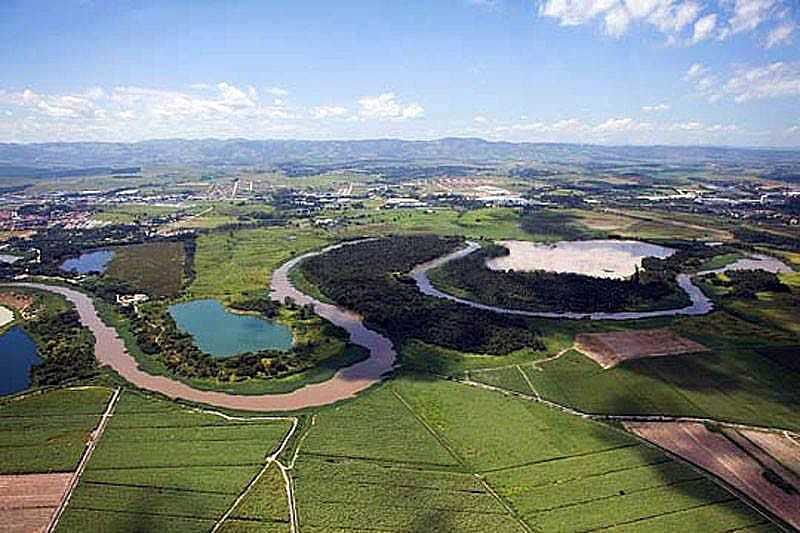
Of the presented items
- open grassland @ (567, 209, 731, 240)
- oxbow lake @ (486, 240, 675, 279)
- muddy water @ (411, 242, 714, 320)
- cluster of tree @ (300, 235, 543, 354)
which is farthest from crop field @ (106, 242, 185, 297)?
open grassland @ (567, 209, 731, 240)

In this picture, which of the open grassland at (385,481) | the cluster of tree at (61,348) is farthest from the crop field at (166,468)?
the cluster of tree at (61,348)

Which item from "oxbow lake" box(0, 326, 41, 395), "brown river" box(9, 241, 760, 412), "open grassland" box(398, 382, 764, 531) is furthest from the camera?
"oxbow lake" box(0, 326, 41, 395)

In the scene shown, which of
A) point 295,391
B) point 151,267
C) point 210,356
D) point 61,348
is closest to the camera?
point 295,391

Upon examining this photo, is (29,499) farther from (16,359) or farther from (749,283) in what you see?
(749,283)

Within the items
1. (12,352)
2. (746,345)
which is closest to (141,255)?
(12,352)

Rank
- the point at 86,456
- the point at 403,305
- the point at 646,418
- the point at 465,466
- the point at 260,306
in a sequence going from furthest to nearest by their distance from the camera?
the point at 260,306, the point at 403,305, the point at 646,418, the point at 86,456, the point at 465,466

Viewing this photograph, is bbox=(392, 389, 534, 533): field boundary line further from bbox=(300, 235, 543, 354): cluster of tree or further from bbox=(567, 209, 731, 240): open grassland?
bbox=(567, 209, 731, 240): open grassland

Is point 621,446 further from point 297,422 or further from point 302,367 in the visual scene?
point 302,367

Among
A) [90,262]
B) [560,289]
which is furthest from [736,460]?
[90,262]
